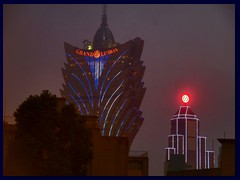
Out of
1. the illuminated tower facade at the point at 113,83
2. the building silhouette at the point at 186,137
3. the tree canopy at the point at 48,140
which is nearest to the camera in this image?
the tree canopy at the point at 48,140

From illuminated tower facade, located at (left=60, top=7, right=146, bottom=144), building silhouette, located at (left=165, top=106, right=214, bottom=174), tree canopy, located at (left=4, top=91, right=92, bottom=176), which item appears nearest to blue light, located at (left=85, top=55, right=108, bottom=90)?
illuminated tower facade, located at (left=60, top=7, right=146, bottom=144)

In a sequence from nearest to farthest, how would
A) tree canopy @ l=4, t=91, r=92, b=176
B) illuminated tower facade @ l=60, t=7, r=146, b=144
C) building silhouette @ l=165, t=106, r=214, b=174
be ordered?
tree canopy @ l=4, t=91, r=92, b=176
illuminated tower facade @ l=60, t=7, r=146, b=144
building silhouette @ l=165, t=106, r=214, b=174

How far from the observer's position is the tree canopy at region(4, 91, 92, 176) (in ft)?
70.1

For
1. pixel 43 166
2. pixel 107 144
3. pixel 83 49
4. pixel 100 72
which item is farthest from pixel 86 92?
pixel 43 166

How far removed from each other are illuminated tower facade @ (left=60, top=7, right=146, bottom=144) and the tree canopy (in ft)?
203

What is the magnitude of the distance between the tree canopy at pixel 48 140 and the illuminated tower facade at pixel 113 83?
2436 inches

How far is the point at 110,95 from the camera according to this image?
94.8 meters

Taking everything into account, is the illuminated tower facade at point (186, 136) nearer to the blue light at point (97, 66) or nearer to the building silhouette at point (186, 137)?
the building silhouette at point (186, 137)

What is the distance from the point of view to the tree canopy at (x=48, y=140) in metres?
21.4

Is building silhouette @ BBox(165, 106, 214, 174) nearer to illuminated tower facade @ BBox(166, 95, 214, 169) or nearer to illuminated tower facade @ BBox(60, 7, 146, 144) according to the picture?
illuminated tower facade @ BBox(166, 95, 214, 169)

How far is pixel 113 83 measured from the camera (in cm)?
9594

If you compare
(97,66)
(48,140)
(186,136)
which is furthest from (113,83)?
(48,140)

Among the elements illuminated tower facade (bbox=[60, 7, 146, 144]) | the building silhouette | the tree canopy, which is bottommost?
the tree canopy

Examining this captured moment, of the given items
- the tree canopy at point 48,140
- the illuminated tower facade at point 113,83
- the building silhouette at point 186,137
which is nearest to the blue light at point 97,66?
the illuminated tower facade at point 113,83
